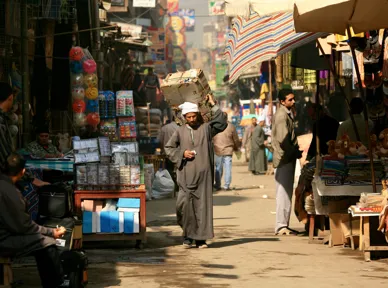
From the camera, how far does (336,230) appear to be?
1134 centimetres

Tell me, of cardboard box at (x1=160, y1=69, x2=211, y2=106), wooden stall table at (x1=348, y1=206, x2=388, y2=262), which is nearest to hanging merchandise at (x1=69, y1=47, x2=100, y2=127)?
cardboard box at (x1=160, y1=69, x2=211, y2=106)

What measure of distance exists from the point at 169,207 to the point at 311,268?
8.77 meters

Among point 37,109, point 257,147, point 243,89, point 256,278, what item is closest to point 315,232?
point 256,278

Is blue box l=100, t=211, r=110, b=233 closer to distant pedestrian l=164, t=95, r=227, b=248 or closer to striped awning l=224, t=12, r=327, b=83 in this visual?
distant pedestrian l=164, t=95, r=227, b=248

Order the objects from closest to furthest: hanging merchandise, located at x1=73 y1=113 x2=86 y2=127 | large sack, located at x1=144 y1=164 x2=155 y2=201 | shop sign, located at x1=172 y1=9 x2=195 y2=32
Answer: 1. hanging merchandise, located at x1=73 y1=113 x2=86 y2=127
2. large sack, located at x1=144 y1=164 x2=155 y2=201
3. shop sign, located at x1=172 y1=9 x2=195 y2=32

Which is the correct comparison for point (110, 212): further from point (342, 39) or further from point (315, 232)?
point (342, 39)

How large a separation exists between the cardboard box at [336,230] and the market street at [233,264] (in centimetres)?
15

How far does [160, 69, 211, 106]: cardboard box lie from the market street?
1.89 m

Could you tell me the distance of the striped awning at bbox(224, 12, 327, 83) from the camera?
13195 millimetres

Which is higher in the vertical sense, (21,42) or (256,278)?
(21,42)

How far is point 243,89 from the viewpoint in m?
68.1

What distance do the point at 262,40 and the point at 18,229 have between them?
791 cm

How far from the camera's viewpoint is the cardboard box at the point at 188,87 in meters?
12.5

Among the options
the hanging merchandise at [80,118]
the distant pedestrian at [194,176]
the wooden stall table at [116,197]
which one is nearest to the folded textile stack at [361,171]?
the distant pedestrian at [194,176]
